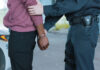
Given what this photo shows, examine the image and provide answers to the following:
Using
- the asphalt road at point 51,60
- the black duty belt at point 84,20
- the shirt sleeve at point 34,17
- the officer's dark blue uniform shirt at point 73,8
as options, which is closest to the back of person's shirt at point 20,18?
the shirt sleeve at point 34,17

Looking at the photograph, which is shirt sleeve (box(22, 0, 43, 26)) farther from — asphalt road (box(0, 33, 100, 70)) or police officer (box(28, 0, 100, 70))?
asphalt road (box(0, 33, 100, 70))

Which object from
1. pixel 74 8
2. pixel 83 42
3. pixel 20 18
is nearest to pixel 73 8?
pixel 74 8

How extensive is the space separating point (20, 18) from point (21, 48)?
255mm

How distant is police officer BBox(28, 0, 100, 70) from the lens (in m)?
2.28

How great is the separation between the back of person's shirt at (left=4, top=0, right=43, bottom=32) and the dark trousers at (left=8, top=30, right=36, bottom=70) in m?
0.05

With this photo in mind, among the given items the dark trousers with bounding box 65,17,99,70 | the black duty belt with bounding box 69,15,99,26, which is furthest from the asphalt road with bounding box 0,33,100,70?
the black duty belt with bounding box 69,15,99,26

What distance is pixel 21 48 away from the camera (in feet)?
7.66

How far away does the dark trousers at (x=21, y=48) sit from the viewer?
2.33 m

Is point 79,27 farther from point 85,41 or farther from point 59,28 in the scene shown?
point 59,28

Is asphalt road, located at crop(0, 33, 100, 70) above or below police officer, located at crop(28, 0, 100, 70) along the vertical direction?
below

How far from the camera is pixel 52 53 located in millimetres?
6414

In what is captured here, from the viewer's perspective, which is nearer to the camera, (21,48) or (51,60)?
(21,48)

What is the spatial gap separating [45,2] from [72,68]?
462 inches

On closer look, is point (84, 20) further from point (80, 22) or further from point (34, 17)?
point (34, 17)
